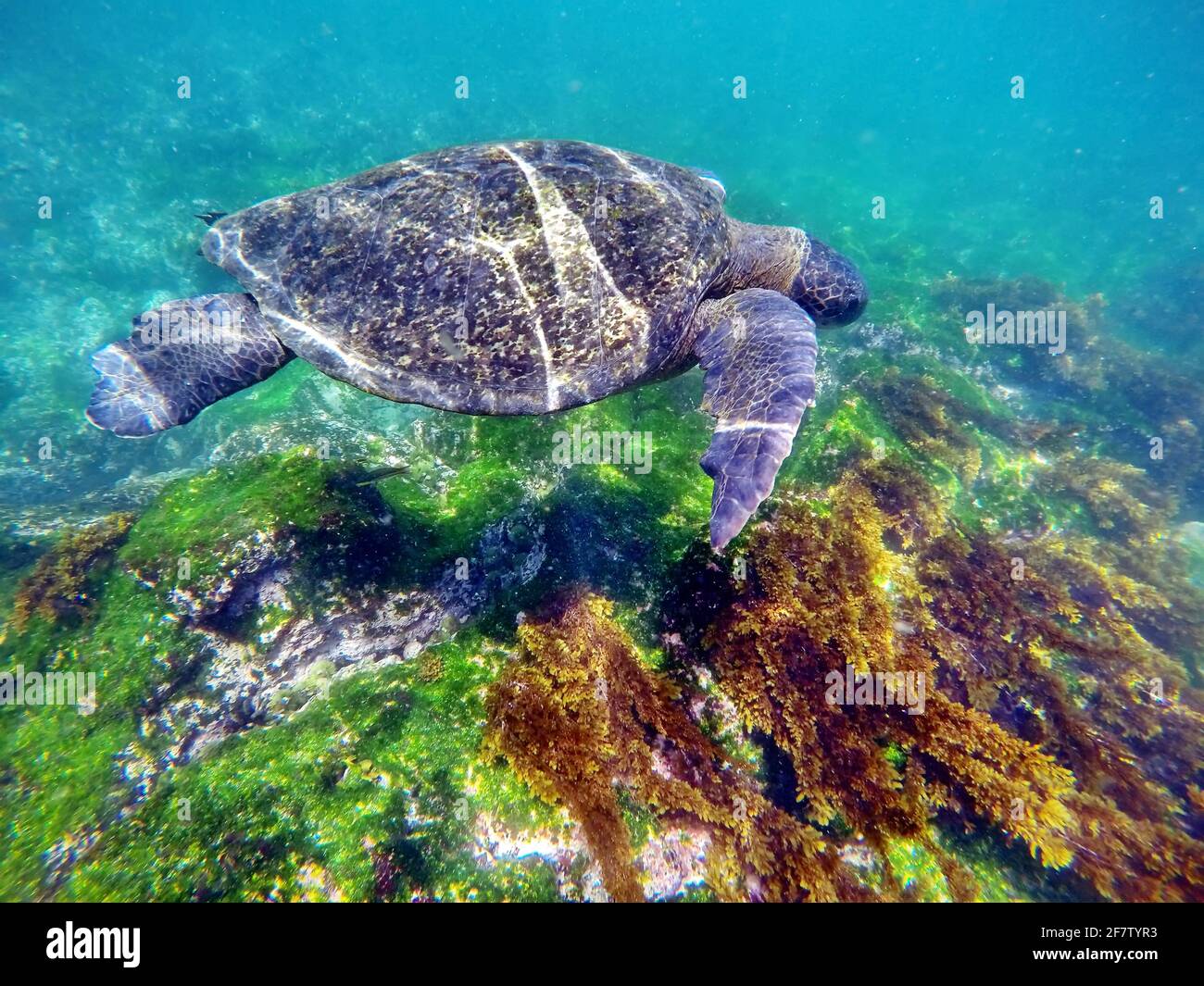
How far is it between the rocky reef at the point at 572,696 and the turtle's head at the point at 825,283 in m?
1.78

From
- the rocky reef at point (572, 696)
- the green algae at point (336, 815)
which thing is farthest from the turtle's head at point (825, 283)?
the green algae at point (336, 815)

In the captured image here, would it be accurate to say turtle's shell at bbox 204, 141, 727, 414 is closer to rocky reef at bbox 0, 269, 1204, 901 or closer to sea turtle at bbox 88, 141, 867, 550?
sea turtle at bbox 88, 141, 867, 550

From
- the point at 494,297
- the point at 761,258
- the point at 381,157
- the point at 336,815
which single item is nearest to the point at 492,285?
the point at 494,297

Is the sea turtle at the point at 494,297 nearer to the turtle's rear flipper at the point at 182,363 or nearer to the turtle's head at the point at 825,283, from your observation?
the turtle's rear flipper at the point at 182,363

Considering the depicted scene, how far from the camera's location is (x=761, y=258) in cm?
554

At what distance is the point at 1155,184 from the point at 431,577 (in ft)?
180

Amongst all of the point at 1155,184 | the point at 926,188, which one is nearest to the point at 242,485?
the point at 926,188

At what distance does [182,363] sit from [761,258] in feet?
21.3

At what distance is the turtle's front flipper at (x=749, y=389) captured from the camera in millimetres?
3309

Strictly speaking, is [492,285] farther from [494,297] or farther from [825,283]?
[825,283]

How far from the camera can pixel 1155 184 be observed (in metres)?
33.1

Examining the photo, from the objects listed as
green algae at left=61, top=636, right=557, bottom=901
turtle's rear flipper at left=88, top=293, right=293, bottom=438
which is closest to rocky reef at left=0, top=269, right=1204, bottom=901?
green algae at left=61, top=636, right=557, bottom=901

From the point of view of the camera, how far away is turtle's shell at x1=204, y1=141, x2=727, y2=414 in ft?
13.7

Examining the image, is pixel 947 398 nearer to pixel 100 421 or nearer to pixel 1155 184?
pixel 100 421
